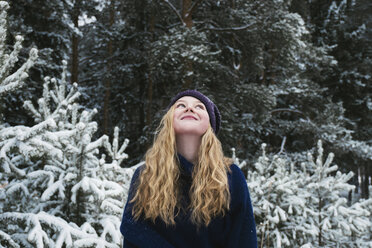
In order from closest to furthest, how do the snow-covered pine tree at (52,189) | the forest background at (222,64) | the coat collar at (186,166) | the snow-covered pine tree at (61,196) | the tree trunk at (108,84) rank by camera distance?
the coat collar at (186,166), the snow-covered pine tree at (52,189), the snow-covered pine tree at (61,196), the forest background at (222,64), the tree trunk at (108,84)

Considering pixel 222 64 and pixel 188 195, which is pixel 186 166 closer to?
pixel 188 195

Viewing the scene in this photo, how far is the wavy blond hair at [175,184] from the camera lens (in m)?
1.55

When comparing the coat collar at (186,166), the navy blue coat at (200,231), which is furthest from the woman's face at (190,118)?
the navy blue coat at (200,231)

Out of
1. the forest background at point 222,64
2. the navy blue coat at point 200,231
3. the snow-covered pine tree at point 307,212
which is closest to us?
the navy blue coat at point 200,231

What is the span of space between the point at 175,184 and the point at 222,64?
10.5m

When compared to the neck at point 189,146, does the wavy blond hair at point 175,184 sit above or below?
below

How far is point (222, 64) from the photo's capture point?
38.5 ft

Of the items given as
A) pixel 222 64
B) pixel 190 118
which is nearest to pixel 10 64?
pixel 190 118

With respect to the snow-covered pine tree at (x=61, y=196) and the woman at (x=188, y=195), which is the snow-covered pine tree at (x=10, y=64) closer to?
the snow-covered pine tree at (x=61, y=196)

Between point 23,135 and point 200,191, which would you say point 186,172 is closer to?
point 200,191

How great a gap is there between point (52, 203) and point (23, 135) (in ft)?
4.15

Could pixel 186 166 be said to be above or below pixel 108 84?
below

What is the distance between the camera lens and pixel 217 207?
62.3 inches

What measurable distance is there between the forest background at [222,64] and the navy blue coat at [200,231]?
172 inches
